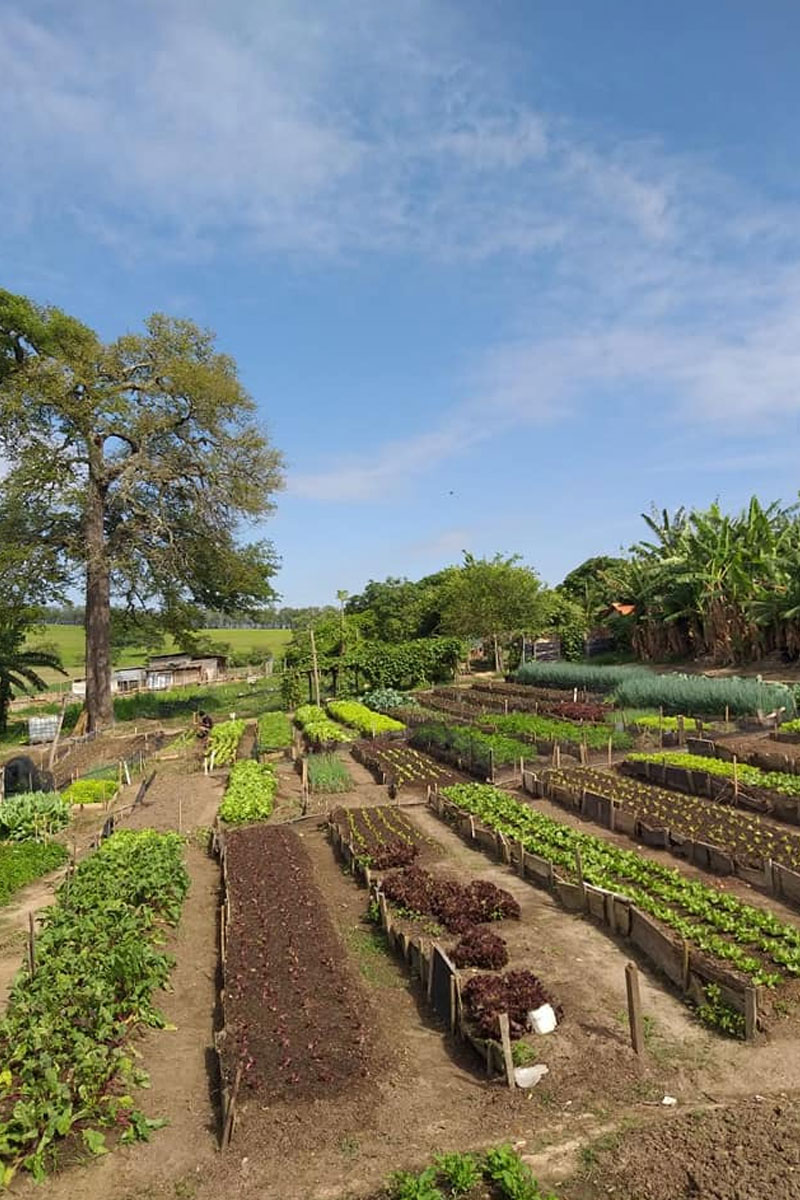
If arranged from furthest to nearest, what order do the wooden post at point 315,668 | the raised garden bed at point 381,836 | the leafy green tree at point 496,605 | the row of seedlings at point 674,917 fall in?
the leafy green tree at point 496,605
the wooden post at point 315,668
the raised garden bed at point 381,836
the row of seedlings at point 674,917

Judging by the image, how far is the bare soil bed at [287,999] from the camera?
23.6ft

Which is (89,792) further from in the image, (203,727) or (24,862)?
(203,727)

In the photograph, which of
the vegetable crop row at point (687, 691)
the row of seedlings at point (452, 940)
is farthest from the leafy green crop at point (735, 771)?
the row of seedlings at point (452, 940)

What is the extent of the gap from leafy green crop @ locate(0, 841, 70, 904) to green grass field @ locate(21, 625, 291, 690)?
42.0 m

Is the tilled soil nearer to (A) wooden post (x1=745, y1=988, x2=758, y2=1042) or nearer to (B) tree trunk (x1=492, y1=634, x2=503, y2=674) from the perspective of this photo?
(A) wooden post (x1=745, y1=988, x2=758, y2=1042)

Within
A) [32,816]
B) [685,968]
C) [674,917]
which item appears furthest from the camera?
[32,816]

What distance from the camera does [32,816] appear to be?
1781 centimetres

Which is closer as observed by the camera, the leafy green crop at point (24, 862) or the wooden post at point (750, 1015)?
the wooden post at point (750, 1015)

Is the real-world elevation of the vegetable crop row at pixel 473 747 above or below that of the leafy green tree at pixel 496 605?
below

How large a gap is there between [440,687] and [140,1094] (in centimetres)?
3626

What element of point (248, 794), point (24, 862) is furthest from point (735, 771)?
point (24, 862)

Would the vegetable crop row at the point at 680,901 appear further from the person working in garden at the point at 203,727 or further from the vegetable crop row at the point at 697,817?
the person working in garden at the point at 203,727

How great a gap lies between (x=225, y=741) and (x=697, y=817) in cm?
1801

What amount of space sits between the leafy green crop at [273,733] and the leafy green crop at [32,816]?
28.2 feet
